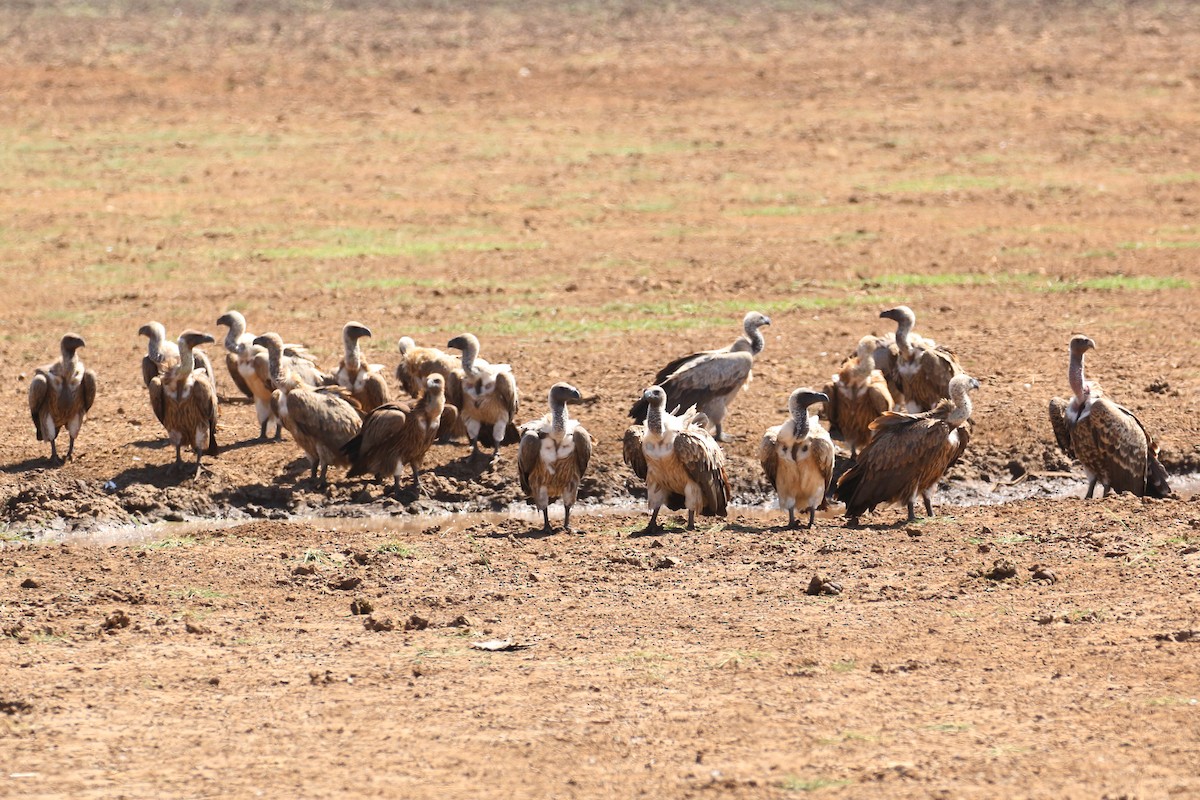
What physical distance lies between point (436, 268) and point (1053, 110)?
46.1 ft

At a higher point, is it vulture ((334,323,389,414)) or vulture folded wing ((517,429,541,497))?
vulture ((334,323,389,414))

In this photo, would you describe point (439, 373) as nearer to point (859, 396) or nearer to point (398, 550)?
point (398, 550)

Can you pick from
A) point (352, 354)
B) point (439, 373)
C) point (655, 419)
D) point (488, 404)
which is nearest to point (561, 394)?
point (655, 419)

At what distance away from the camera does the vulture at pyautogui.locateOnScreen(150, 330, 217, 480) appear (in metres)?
13.2

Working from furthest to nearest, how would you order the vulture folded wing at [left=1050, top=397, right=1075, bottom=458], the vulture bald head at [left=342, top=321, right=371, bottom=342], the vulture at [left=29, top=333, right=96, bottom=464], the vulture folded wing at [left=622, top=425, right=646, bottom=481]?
the vulture bald head at [left=342, top=321, right=371, bottom=342]
the vulture at [left=29, top=333, right=96, bottom=464]
the vulture folded wing at [left=1050, top=397, right=1075, bottom=458]
the vulture folded wing at [left=622, top=425, right=646, bottom=481]

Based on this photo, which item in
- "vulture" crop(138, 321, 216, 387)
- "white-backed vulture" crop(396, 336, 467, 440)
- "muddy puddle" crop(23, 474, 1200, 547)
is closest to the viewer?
"muddy puddle" crop(23, 474, 1200, 547)

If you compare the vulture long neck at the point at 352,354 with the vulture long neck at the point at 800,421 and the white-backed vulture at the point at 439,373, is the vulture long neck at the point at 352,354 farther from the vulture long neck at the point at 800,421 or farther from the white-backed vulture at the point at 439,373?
the vulture long neck at the point at 800,421

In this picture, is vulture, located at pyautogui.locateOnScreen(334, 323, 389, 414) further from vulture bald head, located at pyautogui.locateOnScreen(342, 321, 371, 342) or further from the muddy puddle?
the muddy puddle

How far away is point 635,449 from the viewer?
12633 millimetres

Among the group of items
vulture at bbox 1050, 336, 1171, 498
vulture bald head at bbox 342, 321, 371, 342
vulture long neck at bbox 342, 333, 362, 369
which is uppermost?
vulture bald head at bbox 342, 321, 371, 342

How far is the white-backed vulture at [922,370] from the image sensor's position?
1412 cm

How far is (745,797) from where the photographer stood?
7.17m

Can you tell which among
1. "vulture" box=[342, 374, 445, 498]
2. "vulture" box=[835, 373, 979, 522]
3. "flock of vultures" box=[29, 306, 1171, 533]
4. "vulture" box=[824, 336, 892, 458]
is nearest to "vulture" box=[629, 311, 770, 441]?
"flock of vultures" box=[29, 306, 1171, 533]

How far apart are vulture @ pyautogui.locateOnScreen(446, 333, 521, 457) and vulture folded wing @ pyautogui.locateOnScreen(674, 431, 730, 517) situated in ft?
7.71
